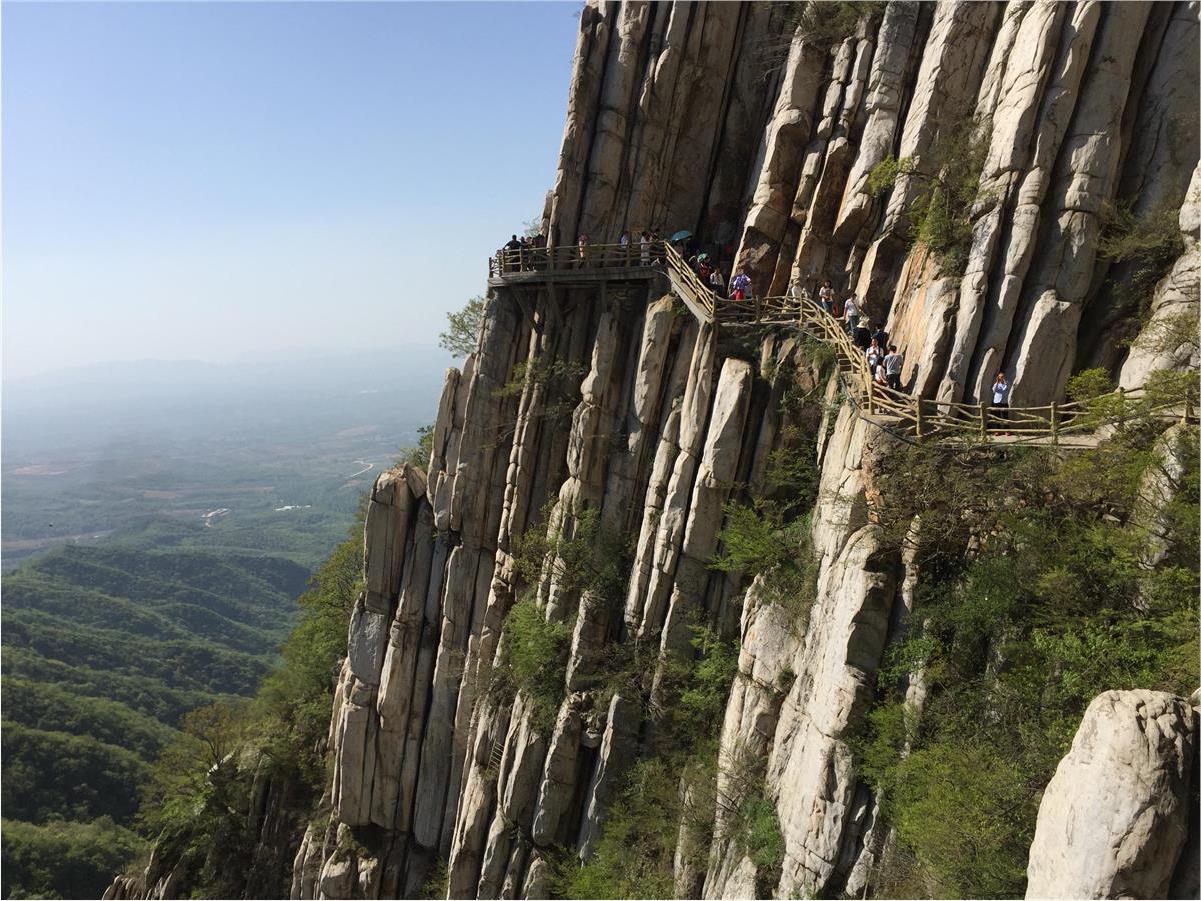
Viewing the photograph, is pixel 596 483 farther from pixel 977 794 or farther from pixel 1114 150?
pixel 1114 150

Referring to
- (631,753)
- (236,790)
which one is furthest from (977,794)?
(236,790)

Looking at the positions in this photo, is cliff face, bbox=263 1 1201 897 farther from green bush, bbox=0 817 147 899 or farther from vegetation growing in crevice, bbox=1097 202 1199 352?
green bush, bbox=0 817 147 899

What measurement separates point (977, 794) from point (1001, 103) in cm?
1856

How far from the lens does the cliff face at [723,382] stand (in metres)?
19.0

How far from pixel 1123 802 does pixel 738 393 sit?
1438 cm

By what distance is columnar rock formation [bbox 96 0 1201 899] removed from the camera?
701 inches

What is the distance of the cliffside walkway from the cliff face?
0.74m

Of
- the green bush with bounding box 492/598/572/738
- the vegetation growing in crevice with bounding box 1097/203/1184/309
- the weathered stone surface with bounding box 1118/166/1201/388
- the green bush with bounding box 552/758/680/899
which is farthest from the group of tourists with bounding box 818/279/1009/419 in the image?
the green bush with bounding box 492/598/572/738

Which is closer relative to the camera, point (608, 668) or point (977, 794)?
point (977, 794)

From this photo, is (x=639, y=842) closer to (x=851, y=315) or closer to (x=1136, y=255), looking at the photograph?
(x=851, y=315)

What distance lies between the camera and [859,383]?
20109 mm

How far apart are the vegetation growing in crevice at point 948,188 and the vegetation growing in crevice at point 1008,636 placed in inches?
300

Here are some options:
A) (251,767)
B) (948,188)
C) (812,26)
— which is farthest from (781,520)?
(251,767)

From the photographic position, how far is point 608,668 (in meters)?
25.1
